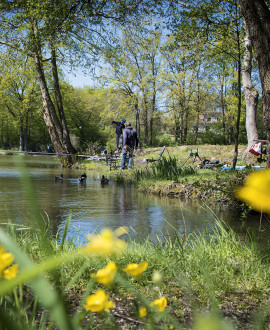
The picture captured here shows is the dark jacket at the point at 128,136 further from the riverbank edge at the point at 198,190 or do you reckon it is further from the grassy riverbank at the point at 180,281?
the grassy riverbank at the point at 180,281

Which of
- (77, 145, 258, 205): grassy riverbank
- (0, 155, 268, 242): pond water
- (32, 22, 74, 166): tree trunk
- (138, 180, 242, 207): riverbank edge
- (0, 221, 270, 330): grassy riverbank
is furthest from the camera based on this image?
(32, 22, 74, 166): tree trunk

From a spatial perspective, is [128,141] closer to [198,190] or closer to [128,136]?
[128,136]

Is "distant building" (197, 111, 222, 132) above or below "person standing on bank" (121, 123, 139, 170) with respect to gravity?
above

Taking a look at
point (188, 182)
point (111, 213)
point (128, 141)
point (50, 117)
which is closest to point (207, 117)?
point (50, 117)

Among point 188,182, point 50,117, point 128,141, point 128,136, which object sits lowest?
point 188,182

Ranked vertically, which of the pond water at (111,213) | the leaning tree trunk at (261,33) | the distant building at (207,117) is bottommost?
the pond water at (111,213)

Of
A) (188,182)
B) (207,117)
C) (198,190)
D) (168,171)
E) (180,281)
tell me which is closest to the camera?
(180,281)

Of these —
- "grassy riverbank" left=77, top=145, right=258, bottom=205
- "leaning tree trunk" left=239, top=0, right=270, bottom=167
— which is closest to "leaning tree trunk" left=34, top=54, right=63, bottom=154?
"grassy riverbank" left=77, top=145, right=258, bottom=205

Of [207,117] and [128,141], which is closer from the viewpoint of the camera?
[128,141]

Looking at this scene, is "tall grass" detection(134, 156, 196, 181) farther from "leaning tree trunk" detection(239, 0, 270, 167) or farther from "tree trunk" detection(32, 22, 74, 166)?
"tree trunk" detection(32, 22, 74, 166)

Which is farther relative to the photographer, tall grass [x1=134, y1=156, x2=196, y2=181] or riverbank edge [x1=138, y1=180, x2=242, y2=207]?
tall grass [x1=134, y1=156, x2=196, y2=181]

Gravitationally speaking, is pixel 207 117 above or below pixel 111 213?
above

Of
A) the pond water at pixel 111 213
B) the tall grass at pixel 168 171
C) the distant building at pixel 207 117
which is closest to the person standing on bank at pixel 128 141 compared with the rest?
the tall grass at pixel 168 171

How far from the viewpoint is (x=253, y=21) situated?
4961 mm
